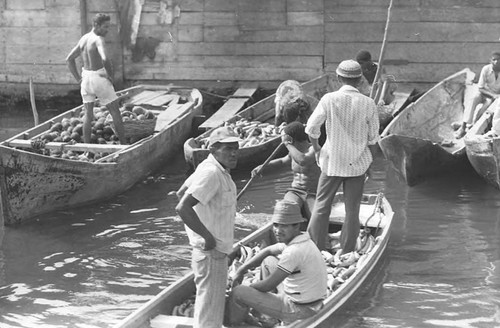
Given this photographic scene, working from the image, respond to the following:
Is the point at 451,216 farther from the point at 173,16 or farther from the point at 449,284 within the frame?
the point at 173,16


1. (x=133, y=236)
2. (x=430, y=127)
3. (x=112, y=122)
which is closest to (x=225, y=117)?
(x=112, y=122)

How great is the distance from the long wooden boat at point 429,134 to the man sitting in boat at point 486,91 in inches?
11.3

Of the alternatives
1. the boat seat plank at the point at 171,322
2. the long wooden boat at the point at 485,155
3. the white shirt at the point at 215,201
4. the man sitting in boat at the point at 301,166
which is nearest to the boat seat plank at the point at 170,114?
the long wooden boat at the point at 485,155

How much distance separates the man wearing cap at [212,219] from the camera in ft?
20.1

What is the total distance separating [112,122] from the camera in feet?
41.6

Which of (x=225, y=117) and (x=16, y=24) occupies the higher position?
(x=16, y=24)

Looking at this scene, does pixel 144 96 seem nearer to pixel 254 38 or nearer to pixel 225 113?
pixel 225 113

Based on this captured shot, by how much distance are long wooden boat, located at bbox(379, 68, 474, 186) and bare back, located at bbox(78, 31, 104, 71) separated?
3.86 m

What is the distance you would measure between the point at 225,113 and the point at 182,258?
5.14 meters

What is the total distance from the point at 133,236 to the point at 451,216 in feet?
13.0

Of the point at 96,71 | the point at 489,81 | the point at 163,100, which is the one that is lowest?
the point at 163,100

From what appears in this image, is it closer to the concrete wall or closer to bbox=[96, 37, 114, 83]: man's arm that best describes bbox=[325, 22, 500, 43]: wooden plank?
the concrete wall

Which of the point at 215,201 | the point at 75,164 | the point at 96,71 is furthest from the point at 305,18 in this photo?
the point at 215,201

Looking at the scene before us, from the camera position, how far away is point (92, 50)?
1174 cm
